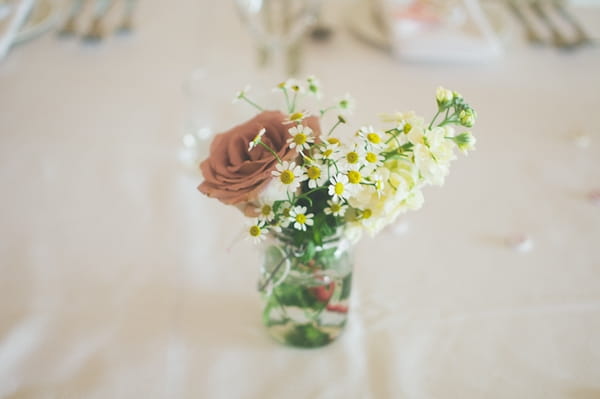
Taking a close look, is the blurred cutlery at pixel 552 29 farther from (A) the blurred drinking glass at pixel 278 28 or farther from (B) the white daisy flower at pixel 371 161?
(B) the white daisy flower at pixel 371 161

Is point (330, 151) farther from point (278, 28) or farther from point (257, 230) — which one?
point (278, 28)

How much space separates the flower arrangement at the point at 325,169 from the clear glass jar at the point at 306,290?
0.03 metres

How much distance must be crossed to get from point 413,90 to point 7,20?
2.71 ft

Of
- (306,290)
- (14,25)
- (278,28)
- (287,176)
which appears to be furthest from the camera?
(278,28)

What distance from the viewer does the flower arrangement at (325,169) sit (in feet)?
1.38

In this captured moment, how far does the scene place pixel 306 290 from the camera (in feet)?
1.76

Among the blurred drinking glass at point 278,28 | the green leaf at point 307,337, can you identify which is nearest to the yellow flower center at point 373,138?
the green leaf at point 307,337

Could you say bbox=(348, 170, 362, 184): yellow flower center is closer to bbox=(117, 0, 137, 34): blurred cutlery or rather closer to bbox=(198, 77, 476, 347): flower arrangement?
bbox=(198, 77, 476, 347): flower arrangement

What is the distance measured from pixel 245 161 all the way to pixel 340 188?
0.31ft

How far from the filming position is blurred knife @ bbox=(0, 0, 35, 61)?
93 cm

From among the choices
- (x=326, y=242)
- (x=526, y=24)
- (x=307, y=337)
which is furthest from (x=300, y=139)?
(x=526, y=24)

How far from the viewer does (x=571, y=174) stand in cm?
84

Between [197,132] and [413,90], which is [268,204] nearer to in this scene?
[197,132]

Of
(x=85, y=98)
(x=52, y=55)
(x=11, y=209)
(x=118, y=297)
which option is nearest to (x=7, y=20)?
(x=52, y=55)
